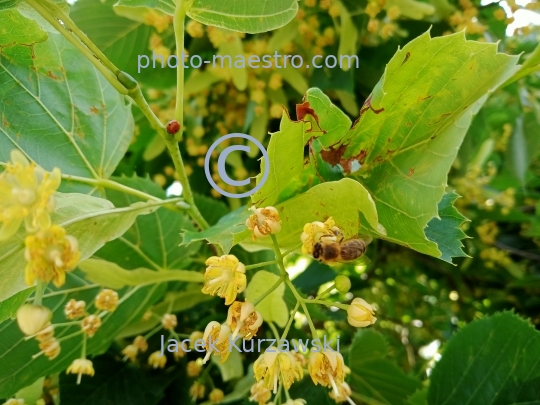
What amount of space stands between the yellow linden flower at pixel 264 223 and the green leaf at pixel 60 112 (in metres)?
0.27

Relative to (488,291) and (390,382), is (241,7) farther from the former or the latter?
(488,291)

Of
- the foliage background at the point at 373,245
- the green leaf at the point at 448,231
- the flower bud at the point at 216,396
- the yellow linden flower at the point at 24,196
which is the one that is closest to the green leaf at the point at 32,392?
the foliage background at the point at 373,245

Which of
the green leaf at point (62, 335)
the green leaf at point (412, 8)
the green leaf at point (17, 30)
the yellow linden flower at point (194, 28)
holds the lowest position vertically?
the green leaf at point (62, 335)

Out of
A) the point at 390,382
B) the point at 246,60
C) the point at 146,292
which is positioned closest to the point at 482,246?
the point at 390,382

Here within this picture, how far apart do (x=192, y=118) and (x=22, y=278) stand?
84cm

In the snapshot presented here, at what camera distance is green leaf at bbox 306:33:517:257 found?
46 centimetres

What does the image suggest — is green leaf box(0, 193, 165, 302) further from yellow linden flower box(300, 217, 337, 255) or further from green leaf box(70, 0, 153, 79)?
green leaf box(70, 0, 153, 79)

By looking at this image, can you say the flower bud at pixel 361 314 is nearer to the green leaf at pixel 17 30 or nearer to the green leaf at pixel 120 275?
the green leaf at pixel 120 275

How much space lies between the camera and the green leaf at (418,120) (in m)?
0.46

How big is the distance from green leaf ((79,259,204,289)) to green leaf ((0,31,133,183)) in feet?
0.42

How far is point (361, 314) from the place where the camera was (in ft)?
1.52

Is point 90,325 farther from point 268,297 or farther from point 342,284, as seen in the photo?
point 342,284

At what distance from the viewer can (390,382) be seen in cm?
83

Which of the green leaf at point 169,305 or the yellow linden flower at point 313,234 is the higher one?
the yellow linden flower at point 313,234
